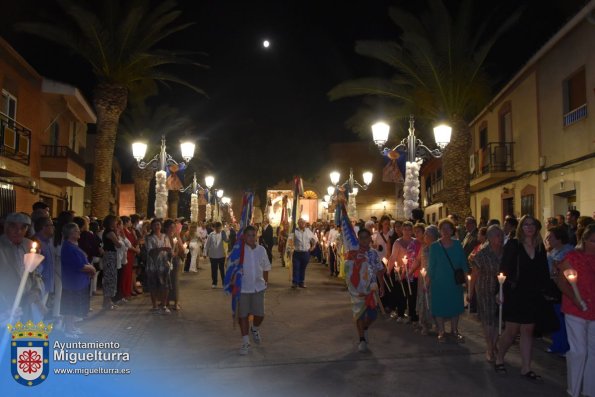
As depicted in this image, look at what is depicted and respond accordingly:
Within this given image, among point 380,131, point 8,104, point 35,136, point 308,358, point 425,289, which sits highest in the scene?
point 8,104

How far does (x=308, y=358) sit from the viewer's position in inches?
288

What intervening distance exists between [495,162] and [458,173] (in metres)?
5.77

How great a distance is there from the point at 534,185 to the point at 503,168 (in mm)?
2845

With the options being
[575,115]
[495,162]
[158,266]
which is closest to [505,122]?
[495,162]

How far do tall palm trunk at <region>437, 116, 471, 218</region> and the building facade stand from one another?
1329 cm

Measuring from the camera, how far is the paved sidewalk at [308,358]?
19.8 feet

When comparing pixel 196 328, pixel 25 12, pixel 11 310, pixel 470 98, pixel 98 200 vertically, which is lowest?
pixel 196 328

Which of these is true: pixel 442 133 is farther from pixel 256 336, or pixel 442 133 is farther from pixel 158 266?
pixel 256 336

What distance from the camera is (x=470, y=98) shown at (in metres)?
17.4

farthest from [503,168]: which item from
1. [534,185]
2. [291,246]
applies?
[291,246]

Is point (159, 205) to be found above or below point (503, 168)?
below

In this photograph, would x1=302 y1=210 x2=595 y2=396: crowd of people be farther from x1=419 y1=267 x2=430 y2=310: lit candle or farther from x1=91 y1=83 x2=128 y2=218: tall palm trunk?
x1=91 y1=83 x2=128 y2=218: tall palm trunk

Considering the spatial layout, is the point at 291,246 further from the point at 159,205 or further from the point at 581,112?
the point at 581,112

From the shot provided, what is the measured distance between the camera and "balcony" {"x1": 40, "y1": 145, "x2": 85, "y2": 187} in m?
21.9
